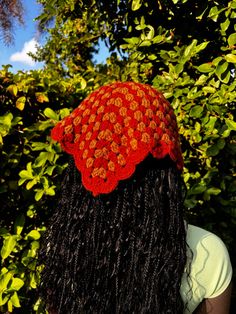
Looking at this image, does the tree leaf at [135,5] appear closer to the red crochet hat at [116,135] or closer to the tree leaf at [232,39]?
the tree leaf at [232,39]

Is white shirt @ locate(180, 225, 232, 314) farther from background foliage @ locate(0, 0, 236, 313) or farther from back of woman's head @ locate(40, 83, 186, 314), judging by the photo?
background foliage @ locate(0, 0, 236, 313)

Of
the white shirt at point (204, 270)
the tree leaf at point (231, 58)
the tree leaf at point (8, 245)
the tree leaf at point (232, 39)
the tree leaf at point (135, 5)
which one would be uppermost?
the tree leaf at point (135, 5)

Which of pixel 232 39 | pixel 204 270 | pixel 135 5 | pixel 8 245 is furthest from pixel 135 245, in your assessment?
pixel 135 5

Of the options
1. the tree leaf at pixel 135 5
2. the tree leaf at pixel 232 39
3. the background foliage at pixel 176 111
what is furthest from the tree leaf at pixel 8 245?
the tree leaf at pixel 232 39

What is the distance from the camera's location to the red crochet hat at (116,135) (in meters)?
1.19

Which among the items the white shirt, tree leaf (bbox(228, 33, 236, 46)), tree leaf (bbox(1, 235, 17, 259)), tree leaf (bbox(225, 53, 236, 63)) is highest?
tree leaf (bbox(228, 33, 236, 46))

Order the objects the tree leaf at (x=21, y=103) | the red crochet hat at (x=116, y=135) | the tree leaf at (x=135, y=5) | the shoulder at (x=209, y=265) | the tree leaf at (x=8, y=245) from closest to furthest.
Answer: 1. the red crochet hat at (x=116, y=135)
2. the shoulder at (x=209, y=265)
3. the tree leaf at (x=8, y=245)
4. the tree leaf at (x=21, y=103)
5. the tree leaf at (x=135, y=5)

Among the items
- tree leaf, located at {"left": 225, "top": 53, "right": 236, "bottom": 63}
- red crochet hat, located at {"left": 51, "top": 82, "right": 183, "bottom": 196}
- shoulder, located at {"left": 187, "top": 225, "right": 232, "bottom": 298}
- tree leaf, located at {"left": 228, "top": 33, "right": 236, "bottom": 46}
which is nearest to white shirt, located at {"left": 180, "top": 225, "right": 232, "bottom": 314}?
shoulder, located at {"left": 187, "top": 225, "right": 232, "bottom": 298}

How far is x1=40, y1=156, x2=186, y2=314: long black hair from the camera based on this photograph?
124cm

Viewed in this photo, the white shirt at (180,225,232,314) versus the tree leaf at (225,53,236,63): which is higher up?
the tree leaf at (225,53,236,63)

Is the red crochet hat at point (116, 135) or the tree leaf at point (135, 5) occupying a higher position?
the tree leaf at point (135, 5)

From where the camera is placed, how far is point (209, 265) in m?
1.29

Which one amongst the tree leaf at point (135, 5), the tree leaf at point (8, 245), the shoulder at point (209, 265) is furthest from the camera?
the tree leaf at point (135, 5)

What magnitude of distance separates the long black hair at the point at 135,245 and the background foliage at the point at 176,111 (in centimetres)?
90
